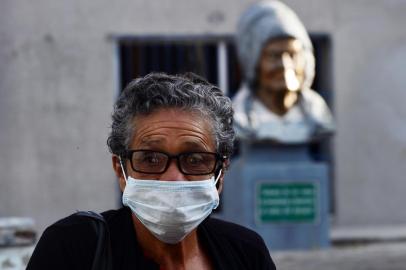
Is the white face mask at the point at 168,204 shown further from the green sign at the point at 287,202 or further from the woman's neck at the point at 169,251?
the green sign at the point at 287,202

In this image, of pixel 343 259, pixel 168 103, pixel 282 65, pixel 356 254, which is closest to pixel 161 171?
pixel 168 103

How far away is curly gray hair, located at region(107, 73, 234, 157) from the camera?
2561mm

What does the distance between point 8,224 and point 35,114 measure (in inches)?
243

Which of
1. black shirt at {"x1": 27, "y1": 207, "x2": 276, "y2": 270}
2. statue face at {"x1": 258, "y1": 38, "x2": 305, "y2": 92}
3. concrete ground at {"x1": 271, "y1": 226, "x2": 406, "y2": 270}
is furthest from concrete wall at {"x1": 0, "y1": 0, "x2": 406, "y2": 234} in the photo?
black shirt at {"x1": 27, "y1": 207, "x2": 276, "y2": 270}

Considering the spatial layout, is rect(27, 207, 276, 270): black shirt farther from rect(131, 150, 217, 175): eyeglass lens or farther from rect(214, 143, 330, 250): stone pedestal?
rect(214, 143, 330, 250): stone pedestal

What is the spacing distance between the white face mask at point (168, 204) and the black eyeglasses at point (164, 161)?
30 mm

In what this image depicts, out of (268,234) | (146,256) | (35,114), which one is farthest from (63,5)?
(146,256)

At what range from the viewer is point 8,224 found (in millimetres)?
4660

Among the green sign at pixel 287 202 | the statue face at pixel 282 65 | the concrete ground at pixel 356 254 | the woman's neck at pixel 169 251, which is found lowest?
the concrete ground at pixel 356 254

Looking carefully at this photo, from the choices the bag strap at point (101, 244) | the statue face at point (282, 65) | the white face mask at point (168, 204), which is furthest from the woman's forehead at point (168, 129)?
the statue face at point (282, 65)

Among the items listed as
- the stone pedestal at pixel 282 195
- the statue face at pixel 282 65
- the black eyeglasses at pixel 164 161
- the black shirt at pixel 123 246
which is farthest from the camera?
the stone pedestal at pixel 282 195

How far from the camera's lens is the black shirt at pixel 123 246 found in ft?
7.97

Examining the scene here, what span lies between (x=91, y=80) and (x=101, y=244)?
27.5 feet

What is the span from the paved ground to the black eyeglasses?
5382 mm
